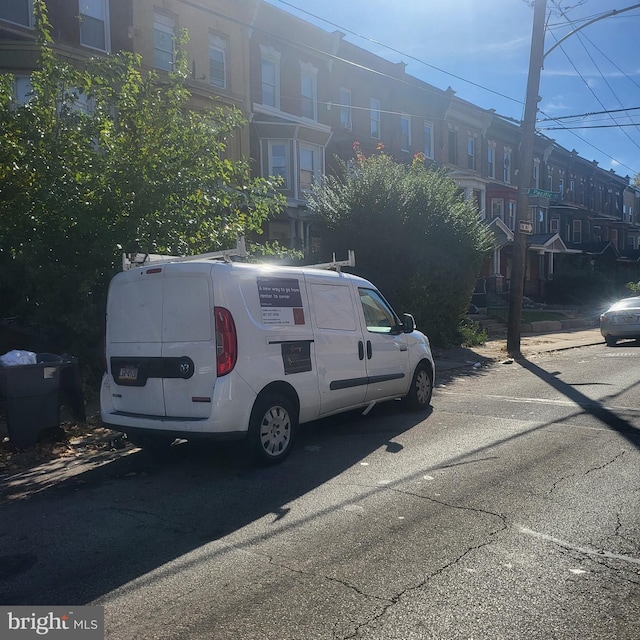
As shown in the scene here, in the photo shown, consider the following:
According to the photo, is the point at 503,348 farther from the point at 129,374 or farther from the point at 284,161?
the point at 129,374

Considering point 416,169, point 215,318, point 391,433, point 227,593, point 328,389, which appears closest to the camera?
point 227,593

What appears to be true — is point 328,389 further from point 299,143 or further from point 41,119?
point 299,143

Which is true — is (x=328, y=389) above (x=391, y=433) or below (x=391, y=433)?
above

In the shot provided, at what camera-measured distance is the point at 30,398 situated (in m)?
6.95

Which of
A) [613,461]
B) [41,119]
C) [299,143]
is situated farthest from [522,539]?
[299,143]

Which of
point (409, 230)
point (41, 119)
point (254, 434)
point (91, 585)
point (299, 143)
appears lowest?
point (91, 585)

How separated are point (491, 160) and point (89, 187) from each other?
96.3 feet

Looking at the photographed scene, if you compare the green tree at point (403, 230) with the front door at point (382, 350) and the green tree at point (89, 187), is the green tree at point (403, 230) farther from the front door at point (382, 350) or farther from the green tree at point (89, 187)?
the front door at point (382, 350)

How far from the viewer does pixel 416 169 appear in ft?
54.5

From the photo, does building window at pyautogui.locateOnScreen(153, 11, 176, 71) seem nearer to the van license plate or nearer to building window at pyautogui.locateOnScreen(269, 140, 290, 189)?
building window at pyautogui.locateOnScreen(269, 140, 290, 189)

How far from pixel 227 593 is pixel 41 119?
797 cm

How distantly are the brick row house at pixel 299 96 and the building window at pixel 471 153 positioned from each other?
0.07 metres

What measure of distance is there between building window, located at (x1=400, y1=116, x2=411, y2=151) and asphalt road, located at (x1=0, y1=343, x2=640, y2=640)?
22218 mm

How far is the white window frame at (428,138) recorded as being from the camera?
29.2 meters
